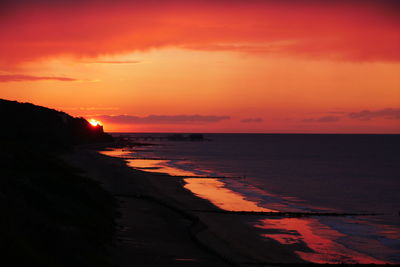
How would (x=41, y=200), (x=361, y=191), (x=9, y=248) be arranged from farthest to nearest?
(x=361, y=191) < (x=41, y=200) < (x=9, y=248)

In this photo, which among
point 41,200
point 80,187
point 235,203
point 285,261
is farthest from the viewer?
point 235,203

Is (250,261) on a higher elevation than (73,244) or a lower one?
lower

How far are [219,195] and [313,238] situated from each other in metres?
20.5

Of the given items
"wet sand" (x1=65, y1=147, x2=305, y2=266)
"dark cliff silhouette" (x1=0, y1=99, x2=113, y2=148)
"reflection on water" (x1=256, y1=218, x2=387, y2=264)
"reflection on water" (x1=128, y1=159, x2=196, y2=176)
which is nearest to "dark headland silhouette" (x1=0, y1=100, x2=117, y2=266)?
"wet sand" (x1=65, y1=147, x2=305, y2=266)

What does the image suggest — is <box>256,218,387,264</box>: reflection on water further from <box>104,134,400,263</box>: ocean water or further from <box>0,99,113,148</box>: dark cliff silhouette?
<box>0,99,113,148</box>: dark cliff silhouette

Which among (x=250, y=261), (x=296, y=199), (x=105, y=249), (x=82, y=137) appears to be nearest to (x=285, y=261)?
(x=250, y=261)

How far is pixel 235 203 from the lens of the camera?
44.7 meters

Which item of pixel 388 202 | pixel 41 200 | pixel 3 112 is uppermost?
pixel 3 112

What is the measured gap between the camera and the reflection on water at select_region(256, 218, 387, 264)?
25.4 metres

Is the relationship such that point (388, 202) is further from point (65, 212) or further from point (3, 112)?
point (3, 112)

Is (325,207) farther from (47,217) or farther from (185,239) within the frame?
(47,217)

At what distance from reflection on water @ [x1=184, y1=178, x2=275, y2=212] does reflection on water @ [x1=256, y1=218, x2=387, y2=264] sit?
623 centimetres

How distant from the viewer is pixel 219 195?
165 feet

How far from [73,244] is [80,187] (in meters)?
11.8
